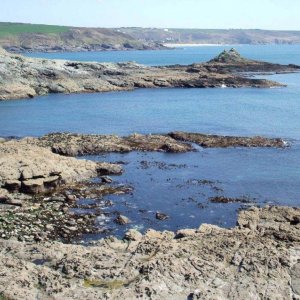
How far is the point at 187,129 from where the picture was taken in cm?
6278

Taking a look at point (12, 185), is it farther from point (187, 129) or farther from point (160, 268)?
point (187, 129)

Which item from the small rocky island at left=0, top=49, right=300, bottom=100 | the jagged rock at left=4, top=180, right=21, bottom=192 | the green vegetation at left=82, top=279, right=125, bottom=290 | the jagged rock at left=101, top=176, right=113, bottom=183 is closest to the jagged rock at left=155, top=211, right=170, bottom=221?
the jagged rock at left=101, top=176, right=113, bottom=183

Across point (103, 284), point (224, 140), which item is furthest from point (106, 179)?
point (103, 284)

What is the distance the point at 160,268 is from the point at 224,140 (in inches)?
1391

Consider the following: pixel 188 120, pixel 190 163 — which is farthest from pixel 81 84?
pixel 190 163

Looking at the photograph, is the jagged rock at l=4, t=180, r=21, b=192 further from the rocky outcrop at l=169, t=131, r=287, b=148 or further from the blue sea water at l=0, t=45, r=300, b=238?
the rocky outcrop at l=169, t=131, r=287, b=148

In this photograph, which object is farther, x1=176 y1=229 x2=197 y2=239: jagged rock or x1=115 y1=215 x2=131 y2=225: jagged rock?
x1=115 y1=215 x2=131 y2=225: jagged rock

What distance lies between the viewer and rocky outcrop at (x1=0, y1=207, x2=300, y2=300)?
20.0 m

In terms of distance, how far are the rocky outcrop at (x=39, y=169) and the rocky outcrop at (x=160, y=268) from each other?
1260cm

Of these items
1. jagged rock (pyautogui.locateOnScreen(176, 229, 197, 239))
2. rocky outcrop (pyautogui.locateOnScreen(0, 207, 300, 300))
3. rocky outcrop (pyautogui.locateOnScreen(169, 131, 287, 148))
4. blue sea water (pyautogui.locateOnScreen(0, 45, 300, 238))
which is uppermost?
rocky outcrop (pyautogui.locateOnScreen(0, 207, 300, 300))

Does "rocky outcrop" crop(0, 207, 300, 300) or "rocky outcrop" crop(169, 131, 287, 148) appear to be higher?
"rocky outcrop" crop(0, 207, 300, 300)

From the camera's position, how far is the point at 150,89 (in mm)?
107188

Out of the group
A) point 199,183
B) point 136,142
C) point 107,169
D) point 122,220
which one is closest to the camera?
point 122,220

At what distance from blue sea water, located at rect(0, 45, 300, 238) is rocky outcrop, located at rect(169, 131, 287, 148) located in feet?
5.61
